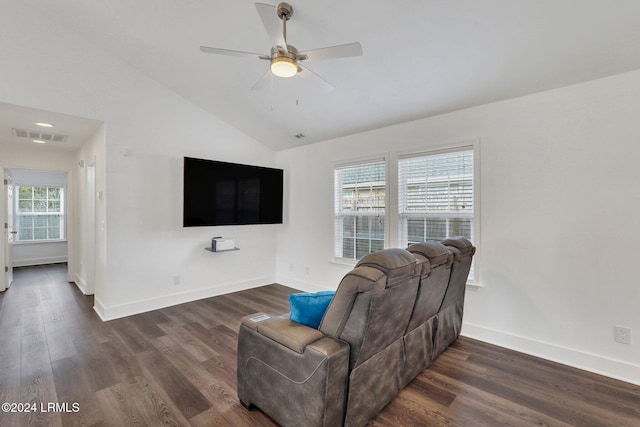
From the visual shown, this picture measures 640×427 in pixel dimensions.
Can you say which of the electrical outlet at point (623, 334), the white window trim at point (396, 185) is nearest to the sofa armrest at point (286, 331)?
the white window trim at point (396, 185)

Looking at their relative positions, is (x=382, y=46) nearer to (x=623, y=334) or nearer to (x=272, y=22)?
(x=272, y=22)

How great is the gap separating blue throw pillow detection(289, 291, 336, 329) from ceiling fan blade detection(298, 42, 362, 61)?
1602 millimetres

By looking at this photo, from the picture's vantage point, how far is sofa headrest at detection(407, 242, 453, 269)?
2.06 m

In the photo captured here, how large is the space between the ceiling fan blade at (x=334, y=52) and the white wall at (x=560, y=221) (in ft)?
5.94

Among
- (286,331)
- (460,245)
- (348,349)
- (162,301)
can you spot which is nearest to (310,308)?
(286,331)

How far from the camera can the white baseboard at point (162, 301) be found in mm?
3633

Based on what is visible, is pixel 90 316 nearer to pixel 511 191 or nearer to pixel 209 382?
pixel 209 382

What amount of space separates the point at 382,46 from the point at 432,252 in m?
1.82

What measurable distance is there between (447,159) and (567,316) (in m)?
1.88

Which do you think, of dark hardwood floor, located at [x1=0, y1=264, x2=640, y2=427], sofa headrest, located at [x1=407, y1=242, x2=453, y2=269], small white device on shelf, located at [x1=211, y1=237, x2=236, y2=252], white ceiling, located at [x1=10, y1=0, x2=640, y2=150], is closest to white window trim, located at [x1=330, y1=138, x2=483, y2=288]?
white ceiling, located at [x1=10, y1=0, x2=640, y2=150]

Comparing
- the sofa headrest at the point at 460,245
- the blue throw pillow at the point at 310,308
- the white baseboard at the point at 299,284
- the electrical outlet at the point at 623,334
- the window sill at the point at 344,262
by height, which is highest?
the sofa headrest at the point at 460,245

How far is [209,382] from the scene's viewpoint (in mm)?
2314

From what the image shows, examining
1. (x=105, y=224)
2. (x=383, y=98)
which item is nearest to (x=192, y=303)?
(x=105, y=224)

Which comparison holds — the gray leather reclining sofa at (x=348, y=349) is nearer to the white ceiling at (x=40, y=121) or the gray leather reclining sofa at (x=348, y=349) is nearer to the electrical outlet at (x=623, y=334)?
the electrical outlet at (x=623, y=334)
